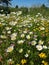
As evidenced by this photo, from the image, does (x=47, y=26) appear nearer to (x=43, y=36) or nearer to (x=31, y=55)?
(x=43, y=36)

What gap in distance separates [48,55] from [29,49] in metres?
0.39

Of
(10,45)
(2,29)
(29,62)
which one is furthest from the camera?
(2,29)

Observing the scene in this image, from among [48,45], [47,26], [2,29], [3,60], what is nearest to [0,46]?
[3,60]

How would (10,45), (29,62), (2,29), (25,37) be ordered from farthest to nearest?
1. (2,29)
2. (25,37)
3. (10,45)
4. (29,62)

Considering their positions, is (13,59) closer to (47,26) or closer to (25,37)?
(25,37)

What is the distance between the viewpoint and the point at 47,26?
714 centimetres

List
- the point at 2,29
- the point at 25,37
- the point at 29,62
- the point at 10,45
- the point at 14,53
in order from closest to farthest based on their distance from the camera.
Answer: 1. the point at 29,62
2. the point at 14,53
3. the point at 10,45
4. the point at 25,37
5. the point at 2,29

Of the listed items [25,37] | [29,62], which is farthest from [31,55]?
[25,37]

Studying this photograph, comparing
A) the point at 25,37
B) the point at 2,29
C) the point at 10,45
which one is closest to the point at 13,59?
the point at 10,45

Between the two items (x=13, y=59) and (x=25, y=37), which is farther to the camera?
(x=25, y=37)

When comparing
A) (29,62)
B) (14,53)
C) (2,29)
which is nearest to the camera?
(29,62)

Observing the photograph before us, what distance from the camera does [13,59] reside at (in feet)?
16.0

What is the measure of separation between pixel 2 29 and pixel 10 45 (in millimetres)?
1571

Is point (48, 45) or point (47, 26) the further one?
point (47, 26)
